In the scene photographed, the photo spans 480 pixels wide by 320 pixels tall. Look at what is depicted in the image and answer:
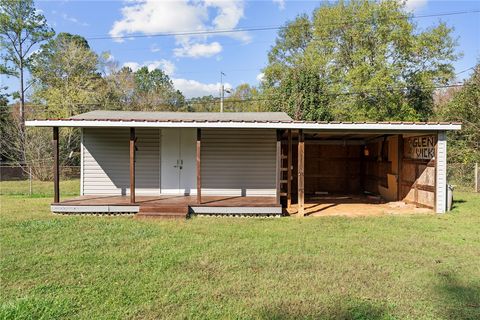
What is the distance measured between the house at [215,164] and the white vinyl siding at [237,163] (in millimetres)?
29

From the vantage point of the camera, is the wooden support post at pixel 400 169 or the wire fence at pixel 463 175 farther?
the wire fence at pixel 463 175

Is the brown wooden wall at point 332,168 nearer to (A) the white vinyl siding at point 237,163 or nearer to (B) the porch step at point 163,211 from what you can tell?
(A) the white vinyl siding at point 237,163

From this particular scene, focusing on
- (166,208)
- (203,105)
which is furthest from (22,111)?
(203,105)

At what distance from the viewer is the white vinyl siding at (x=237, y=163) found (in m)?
10.4

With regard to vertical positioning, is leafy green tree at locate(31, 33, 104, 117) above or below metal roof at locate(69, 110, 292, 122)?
above

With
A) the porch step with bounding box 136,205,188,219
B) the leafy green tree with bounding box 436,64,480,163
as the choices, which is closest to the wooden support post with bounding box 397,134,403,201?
the porch step with bounding box 136,205,188,219

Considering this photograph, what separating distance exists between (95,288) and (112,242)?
82.4 inches

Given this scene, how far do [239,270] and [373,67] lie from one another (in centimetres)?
2324

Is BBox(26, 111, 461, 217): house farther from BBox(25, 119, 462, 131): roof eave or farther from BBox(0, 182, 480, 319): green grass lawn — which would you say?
BBox(0, 182, 480, 319): green grass lawn

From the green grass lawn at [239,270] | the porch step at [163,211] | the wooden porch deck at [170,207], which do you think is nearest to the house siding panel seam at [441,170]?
the green grass lawn at [239,270]

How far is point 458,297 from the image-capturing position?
3688mm

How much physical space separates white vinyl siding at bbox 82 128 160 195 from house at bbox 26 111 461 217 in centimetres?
3

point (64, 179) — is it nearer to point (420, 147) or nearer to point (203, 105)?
point (420, 147)

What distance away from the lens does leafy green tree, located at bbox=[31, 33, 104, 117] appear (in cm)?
2256
